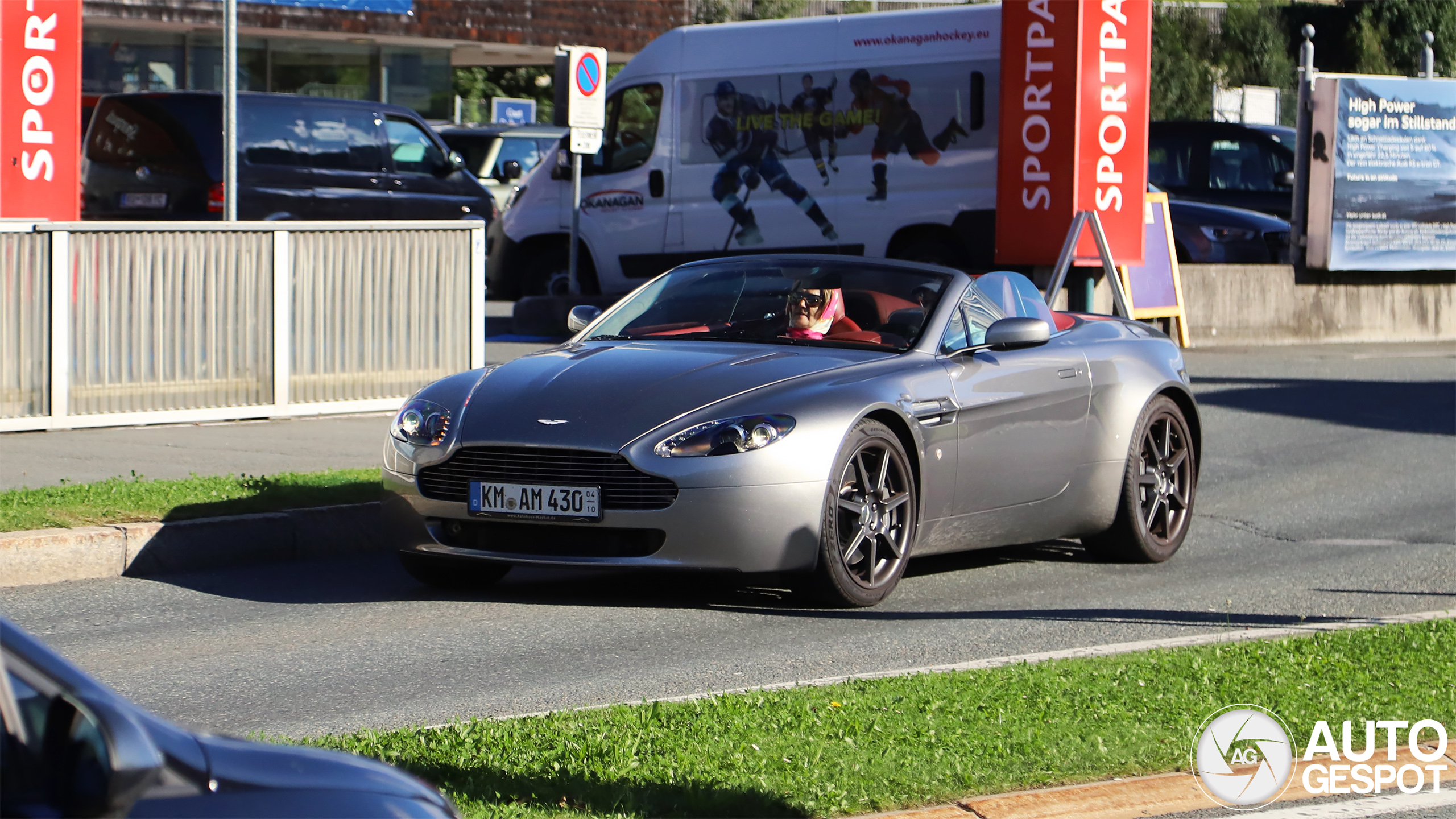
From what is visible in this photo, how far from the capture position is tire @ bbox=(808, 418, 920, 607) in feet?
23.0

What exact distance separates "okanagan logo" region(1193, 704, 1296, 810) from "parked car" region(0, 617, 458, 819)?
2798mm

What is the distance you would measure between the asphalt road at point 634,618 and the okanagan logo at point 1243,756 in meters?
1.27

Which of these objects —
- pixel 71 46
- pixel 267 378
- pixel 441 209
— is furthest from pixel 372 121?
pixel 267 378

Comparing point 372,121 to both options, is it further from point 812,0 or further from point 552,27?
point 812,0

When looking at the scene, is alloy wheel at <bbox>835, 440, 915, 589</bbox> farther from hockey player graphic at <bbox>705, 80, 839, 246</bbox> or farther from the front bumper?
hockey player graphic at <bbox>705, 80, 839, 246</bbox>

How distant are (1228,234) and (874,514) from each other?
13922 millimetres

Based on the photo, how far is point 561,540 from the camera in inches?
274

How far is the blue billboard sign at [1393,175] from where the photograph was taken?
65.7ft

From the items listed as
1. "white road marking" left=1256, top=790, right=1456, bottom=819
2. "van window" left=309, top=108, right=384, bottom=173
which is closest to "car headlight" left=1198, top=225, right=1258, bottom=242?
"van window" left=309, top=108, right=384, bottom=173

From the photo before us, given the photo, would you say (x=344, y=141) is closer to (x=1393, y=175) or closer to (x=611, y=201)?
(x=611, y=201)

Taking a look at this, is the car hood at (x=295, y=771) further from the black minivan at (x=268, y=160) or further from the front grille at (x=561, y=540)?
the black minivan at (x=268, y=160)

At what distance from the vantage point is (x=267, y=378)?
11.7 metres

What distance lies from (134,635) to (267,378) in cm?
520

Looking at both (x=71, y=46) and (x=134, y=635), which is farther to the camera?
(x=71, y=46)
